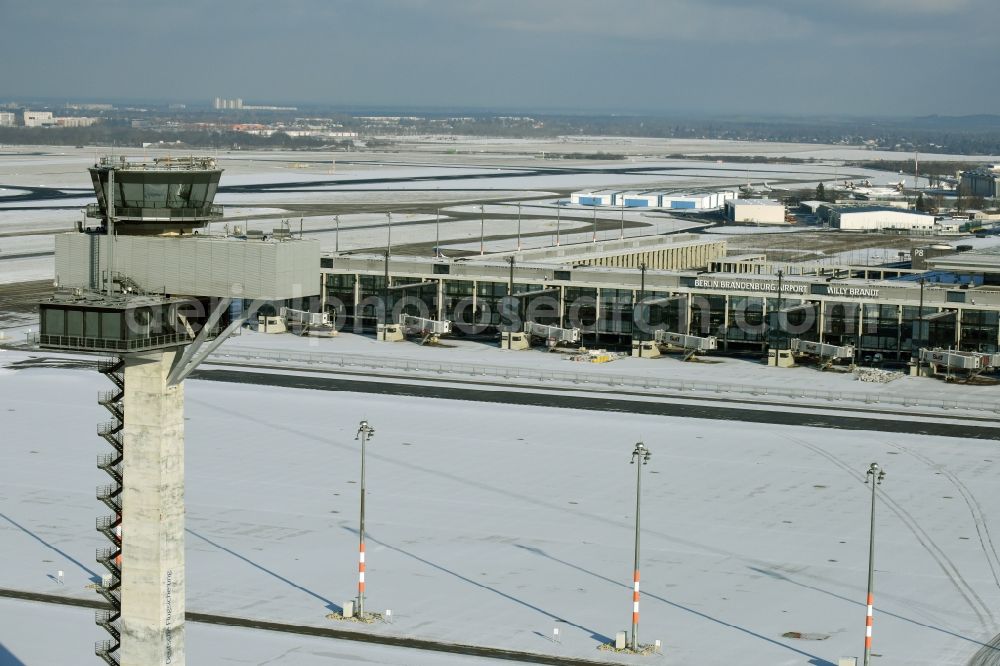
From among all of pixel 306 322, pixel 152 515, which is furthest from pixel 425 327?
pixel 152 515

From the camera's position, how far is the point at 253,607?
5228 centimetres

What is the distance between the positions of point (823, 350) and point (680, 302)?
11882mm

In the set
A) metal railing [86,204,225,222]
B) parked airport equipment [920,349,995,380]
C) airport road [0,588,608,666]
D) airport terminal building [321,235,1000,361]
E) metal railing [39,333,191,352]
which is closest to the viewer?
metal railing [39,333,191,352]

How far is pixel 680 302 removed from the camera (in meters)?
111

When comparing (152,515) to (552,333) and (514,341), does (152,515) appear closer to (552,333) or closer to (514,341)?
(552,333)

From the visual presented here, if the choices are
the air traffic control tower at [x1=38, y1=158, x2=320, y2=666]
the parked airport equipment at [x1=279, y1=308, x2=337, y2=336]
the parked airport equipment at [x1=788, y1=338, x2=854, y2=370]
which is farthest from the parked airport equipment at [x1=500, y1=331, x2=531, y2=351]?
the air traffic control tower at [x1=38, y1=158, x2=320, y2=666]

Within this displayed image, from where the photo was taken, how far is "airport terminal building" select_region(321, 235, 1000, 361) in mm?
106562

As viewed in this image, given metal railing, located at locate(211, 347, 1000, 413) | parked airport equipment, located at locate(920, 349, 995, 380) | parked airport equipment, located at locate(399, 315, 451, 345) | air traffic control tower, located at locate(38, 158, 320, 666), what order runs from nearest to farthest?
air traffic control tower, located at locate(38, 158, 320, 666), metal railing, located at locate(211, 347, 1000, 413), parked airport equipment, located at locate(920, 349, 995, 380), parked airport equipment, located at locate(399, 315, 451, 345)

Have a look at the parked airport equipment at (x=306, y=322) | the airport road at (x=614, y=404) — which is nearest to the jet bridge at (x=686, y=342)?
the airport road at (x=614, y=404)

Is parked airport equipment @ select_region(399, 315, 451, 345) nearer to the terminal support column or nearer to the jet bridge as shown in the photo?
the jet bridge

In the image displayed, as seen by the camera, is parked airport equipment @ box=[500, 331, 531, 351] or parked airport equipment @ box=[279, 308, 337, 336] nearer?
parked airport equipment @ box=[500, 331, 531, 351]

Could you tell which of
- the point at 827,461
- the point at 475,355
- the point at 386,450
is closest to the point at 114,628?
the point at 386,450

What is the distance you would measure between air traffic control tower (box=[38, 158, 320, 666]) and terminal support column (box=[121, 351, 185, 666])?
0.02m

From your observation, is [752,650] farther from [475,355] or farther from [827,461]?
[475,355]
